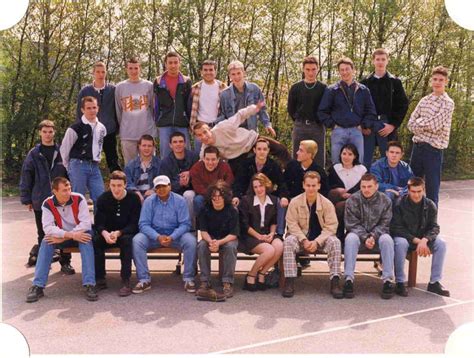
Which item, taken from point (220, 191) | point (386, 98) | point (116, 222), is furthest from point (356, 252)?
point (116, 222)

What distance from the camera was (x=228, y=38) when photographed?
1159cm

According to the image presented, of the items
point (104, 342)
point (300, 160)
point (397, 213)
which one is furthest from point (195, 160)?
point (104, 342)

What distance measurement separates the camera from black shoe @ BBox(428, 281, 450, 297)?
18.1 feet

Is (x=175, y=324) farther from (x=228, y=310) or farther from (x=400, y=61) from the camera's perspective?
(x=400, y=61)

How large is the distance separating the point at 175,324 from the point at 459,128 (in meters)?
11.3

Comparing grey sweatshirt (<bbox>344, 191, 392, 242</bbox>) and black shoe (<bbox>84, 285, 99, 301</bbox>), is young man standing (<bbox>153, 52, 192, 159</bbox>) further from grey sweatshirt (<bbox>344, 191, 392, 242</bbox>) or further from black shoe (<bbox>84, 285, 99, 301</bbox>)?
grey sweatshirt (<bbox>344, 191, 392, 242</bbox>)

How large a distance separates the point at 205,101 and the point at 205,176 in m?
1.11

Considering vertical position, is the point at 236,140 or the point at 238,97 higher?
the point at 238,97

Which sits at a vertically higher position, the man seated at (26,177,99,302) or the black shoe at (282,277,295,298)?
the man seated at (26,177,99,302)

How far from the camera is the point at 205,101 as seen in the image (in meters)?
6.79

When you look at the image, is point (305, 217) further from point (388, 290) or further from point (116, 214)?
point (116, 214)

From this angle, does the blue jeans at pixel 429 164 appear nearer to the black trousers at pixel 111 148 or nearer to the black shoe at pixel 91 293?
the black trousers at pixel 111 148

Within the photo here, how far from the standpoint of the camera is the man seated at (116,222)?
567 centimetres

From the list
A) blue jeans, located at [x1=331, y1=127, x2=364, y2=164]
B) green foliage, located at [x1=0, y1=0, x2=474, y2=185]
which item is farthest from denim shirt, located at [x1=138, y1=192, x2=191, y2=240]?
green foliage, located at [x1=0, y1=0, x2=474, y2=185]
